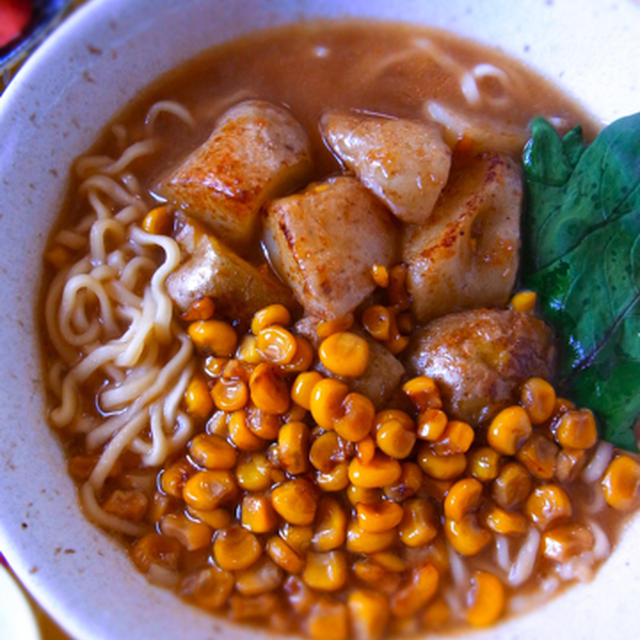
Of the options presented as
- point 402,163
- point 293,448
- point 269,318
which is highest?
point 402,163

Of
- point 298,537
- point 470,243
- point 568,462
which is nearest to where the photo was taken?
point 298,537

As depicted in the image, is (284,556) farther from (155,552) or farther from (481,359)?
(481,359)

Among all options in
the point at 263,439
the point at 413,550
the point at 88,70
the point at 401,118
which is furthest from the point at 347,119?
the point at 413,550

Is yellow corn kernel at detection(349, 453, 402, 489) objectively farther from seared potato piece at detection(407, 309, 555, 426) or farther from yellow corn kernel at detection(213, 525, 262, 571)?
yellow corn kernel at detection(213, 525, 262, 571)

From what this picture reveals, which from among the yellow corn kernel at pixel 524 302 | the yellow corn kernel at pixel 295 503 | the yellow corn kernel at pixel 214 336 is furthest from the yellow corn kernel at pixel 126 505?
the yellow corn kernel at pixel 524 302

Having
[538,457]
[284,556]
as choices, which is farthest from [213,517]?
[538,457]

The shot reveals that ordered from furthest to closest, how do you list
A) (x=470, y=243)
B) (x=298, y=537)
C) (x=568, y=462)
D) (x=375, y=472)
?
(x=470, y=243), (x=568, y=462), (x=298, y=537), (x=375, y=472)
